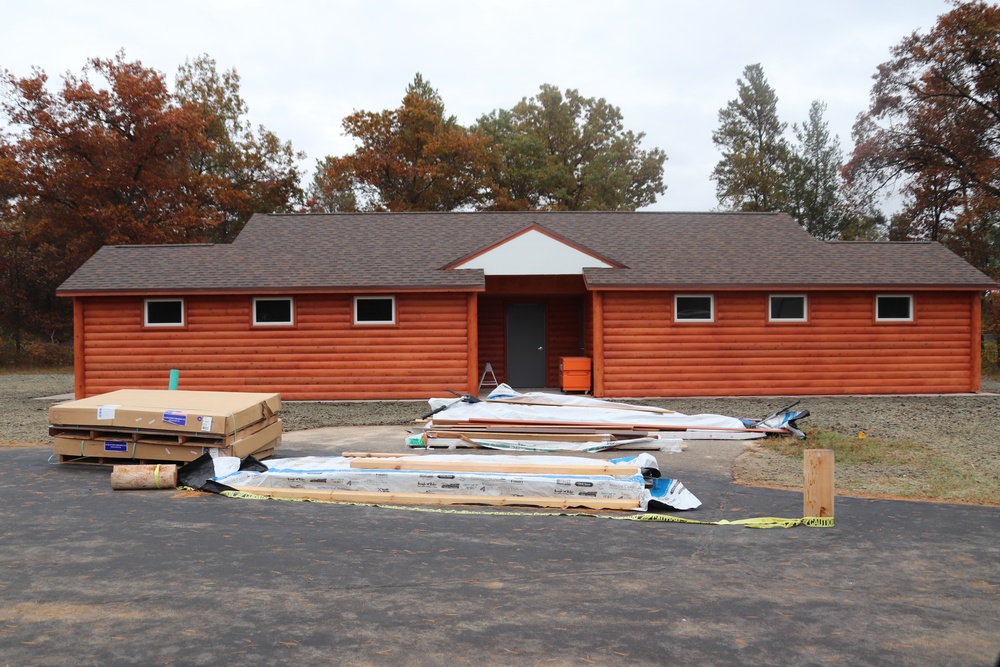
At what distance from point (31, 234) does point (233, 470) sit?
30.9 m

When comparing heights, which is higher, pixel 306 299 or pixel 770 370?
pixel 306 299

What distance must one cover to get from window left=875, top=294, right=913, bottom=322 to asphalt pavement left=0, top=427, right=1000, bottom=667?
1209cm

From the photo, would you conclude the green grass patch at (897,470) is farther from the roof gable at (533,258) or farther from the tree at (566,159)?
the tree at (566,159)

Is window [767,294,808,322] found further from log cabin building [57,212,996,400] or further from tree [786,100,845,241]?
tree [786,100,845,241]

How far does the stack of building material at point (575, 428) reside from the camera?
440 inches

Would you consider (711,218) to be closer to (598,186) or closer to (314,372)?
(314,372)

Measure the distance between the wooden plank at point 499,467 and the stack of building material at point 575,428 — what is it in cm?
273

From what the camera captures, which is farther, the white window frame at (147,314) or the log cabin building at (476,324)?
the white window frame at (147,314)

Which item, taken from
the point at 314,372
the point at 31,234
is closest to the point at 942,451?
the point at 314,372

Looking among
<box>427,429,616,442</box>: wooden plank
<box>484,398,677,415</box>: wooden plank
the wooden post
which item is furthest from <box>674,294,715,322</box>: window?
the wooden post

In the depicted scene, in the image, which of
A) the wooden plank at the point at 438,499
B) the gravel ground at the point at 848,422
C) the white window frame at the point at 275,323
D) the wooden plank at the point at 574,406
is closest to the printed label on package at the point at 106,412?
the wooden plank at the point at 438,499

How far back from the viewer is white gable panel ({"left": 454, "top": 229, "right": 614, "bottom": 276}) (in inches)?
720

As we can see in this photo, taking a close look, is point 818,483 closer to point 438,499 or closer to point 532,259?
point 438,499

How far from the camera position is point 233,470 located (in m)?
8.54
